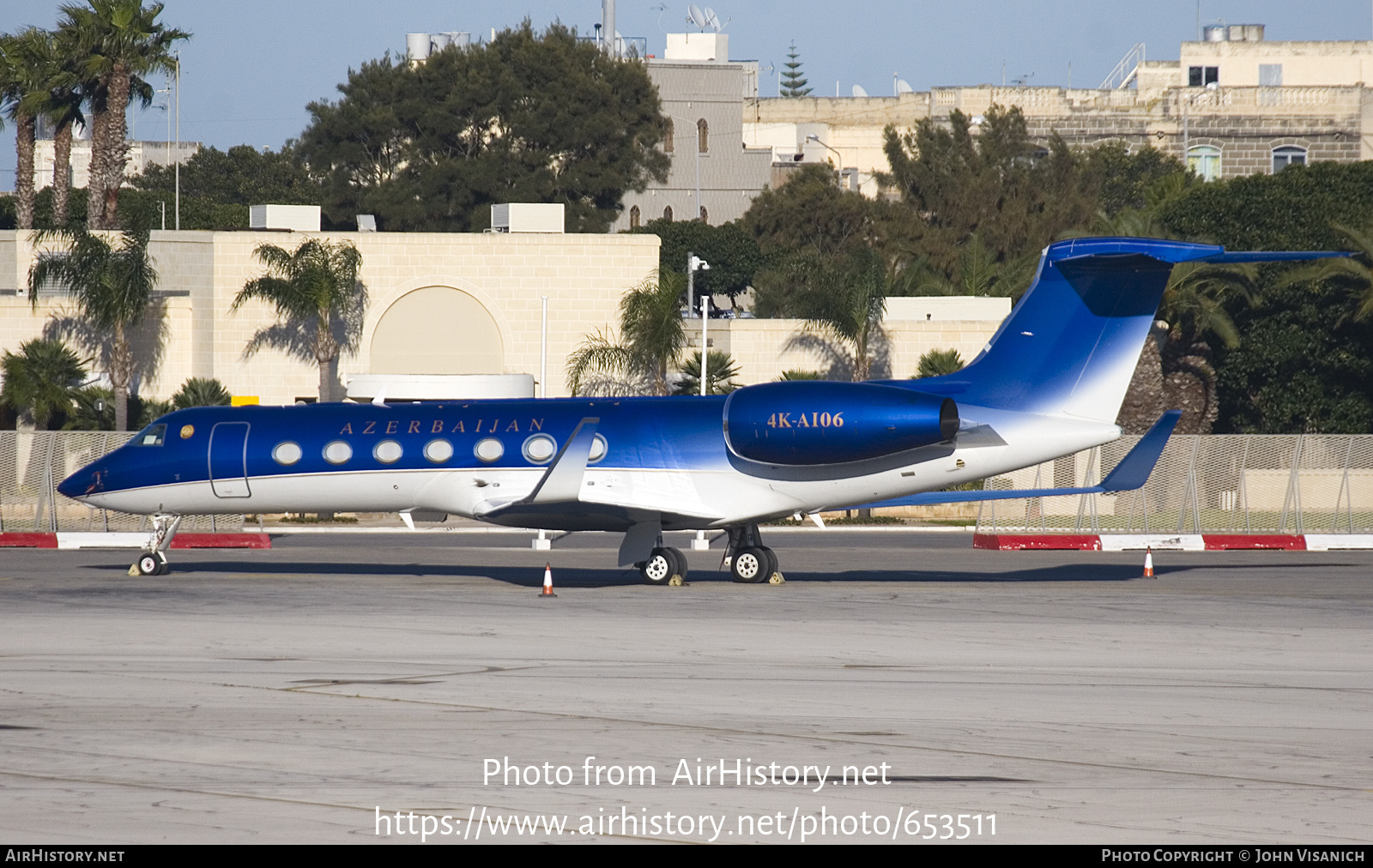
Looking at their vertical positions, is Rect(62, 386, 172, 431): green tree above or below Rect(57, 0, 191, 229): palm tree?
below

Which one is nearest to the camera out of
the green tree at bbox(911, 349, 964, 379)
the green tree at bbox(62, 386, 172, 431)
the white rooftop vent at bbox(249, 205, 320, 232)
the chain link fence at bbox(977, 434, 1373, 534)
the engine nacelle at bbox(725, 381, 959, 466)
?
the engine nacelle at bbox(725, 381, 959, 466)

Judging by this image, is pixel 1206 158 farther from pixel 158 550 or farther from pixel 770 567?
pixel 158 550

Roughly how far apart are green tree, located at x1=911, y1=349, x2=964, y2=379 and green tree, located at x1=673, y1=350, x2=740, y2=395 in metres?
5.53

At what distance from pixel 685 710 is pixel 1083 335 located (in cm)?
1064

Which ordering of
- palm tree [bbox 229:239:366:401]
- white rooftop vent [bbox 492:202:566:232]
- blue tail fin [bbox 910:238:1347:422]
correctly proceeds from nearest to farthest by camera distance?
blue tail fin [bbox 910:238:1347:422] → palm tree [bbox 229:239:366:401] → white rooftop vent [bbox 492:202:566:232]

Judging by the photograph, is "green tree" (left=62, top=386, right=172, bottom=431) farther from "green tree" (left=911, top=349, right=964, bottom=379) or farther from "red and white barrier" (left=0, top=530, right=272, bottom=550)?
"green tree" (left=911, top=349, right=964, bottom=379)

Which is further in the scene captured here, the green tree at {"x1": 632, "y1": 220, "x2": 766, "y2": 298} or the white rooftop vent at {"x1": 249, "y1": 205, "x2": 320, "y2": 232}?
the green tree at {"x1": 632, "y1": 220, "x2": 766, "y2": 298}

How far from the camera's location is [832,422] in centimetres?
2142

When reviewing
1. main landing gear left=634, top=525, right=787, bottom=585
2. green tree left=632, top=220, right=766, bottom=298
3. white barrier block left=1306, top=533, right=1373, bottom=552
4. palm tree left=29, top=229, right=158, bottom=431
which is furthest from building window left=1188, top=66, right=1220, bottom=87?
main landing gear left=634, top=525, right=787, bottom=585

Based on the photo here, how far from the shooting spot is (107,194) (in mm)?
54375

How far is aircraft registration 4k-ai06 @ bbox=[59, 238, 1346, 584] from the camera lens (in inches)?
844

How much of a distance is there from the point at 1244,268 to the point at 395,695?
39.7 m

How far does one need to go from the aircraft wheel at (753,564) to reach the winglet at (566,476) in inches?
108

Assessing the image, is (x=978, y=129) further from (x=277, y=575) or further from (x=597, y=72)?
(x=277, y=575)
